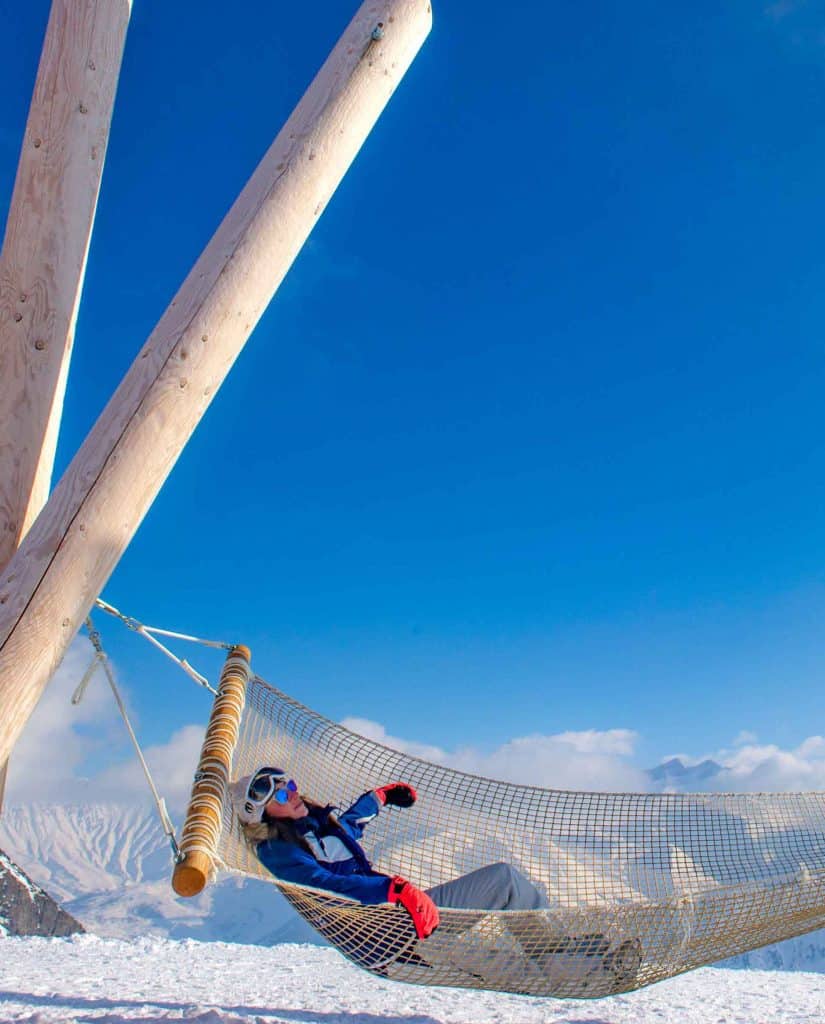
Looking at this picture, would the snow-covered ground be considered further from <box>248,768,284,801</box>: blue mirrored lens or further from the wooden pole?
the wooden pole

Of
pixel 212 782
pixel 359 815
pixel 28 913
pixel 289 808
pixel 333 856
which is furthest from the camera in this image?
pixel 28 913

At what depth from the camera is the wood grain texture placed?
2.17 metres

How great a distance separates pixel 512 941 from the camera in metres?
2.98

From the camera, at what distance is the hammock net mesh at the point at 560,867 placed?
9.61 ft

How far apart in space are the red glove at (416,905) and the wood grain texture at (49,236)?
1.64m

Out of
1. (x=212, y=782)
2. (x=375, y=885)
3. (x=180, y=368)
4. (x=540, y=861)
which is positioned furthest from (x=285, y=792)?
(x=180, y=368)

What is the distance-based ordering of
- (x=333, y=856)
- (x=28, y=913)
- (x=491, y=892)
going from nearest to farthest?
1. (x=491, y=892)
2. (x=333, y=856)
3. (x=28, y=913)

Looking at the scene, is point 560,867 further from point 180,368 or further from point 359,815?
point 180,368

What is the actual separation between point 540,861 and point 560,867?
0.50 feet

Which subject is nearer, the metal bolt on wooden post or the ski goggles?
the metal bolt on wooden post

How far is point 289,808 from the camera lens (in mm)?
3350

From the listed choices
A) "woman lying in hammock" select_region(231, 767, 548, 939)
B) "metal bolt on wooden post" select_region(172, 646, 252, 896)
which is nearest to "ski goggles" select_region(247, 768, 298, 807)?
"woman lying in hammock" select_region(231, 767, 548, 939)

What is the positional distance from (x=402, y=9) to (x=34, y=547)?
201 cm

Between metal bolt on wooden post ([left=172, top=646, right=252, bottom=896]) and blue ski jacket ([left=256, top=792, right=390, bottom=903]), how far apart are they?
0.46m
